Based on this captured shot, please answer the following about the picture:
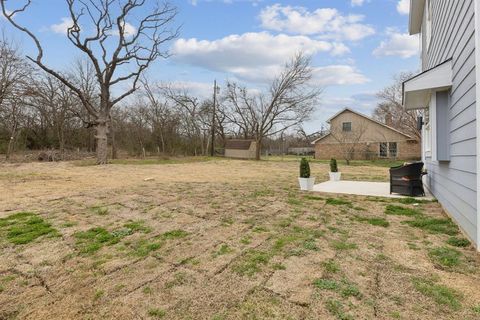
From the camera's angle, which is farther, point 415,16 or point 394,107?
point 394,107

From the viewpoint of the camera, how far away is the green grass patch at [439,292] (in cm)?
186

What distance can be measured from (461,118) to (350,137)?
→ 23762 millimetres

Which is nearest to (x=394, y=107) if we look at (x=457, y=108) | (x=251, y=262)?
(x=457, y=108)

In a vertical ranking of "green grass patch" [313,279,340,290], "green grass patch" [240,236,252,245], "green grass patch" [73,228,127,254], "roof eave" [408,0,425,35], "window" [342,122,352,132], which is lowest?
"green grass patch" [313,279,340,290]

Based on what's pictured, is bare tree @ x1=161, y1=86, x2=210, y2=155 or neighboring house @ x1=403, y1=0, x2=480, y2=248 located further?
bare tree @ x1=161, y1=86, x2=210, y2=155

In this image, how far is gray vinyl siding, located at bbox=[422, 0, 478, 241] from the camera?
2938 millimetres

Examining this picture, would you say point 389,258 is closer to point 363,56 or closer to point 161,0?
point 363,56

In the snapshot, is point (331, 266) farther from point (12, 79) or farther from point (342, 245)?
point (12, 79)

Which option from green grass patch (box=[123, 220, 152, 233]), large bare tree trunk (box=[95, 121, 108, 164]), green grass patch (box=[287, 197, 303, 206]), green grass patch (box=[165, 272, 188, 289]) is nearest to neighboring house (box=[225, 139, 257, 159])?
large bare tree trunk (box=[95, 121, 108, 164])

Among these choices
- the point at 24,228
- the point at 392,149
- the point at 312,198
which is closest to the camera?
the point at 24,228

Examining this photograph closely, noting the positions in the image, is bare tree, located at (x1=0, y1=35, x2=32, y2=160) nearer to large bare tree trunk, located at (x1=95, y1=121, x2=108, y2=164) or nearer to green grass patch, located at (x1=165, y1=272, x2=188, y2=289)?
large bare tree trunk, located at (x1=95, y1=121, x2=108, y2=164)

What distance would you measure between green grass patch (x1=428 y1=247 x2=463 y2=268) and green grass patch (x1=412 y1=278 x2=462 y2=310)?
48cm

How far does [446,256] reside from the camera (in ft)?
8.82

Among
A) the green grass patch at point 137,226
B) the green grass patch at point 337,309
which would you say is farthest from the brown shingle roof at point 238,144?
the green grass patch at point 337,309
